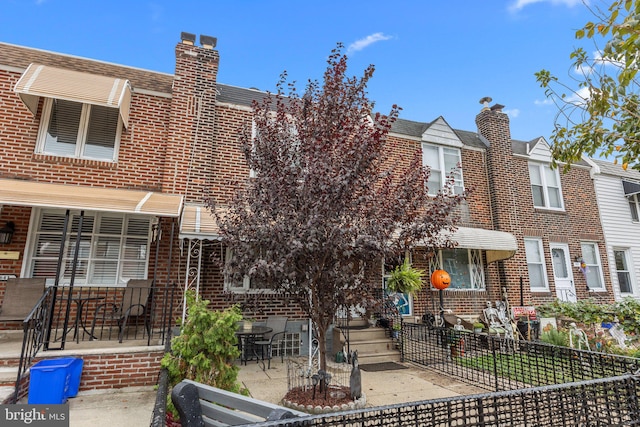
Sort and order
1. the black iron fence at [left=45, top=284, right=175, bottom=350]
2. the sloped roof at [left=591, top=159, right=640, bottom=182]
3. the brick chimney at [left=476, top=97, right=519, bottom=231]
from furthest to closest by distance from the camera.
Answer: the sloped roof at [left=591, top=159, right=640, bottom=182], the brick chimney at [left=476, top=97, right=519, bottom=231], the black iron fence at [left=45, top=284, right=175, bottom=350]

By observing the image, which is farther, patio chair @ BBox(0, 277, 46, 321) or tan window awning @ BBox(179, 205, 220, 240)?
tan window awning @ BBox(179, 205, 220, 240)

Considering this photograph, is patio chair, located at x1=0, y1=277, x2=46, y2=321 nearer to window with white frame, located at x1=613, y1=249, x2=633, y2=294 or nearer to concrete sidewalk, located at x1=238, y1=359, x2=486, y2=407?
concrete sidewalk, located at x1=238, y1=359, x2=486, y2=407

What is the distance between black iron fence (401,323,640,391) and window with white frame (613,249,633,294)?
10.1 m

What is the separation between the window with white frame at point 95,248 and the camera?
7.94 m

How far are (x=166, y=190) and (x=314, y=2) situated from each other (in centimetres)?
852

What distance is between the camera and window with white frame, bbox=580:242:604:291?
45.6 ft

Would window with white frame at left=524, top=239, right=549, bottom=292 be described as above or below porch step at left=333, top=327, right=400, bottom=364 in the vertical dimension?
above

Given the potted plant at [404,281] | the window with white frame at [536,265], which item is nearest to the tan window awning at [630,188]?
the window with white frame at [536,265]

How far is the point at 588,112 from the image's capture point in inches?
225

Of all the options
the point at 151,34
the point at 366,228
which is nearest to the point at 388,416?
the point at 366,228

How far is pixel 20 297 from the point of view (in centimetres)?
672

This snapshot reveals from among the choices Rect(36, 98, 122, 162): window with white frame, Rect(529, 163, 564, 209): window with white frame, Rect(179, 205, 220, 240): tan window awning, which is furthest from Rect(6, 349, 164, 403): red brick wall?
Rect(529, 163, 564, 209): window with white frame

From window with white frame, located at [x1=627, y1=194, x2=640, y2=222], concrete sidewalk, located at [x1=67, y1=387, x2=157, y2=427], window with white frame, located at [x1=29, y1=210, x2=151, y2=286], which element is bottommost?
concrete sidewalk, located at [x1=67, y1=387, x2=157, y2=427]

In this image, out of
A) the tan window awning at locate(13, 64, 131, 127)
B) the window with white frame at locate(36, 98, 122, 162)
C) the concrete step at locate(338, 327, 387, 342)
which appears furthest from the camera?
the concrete step at locate(338, 327, 387, 342)
